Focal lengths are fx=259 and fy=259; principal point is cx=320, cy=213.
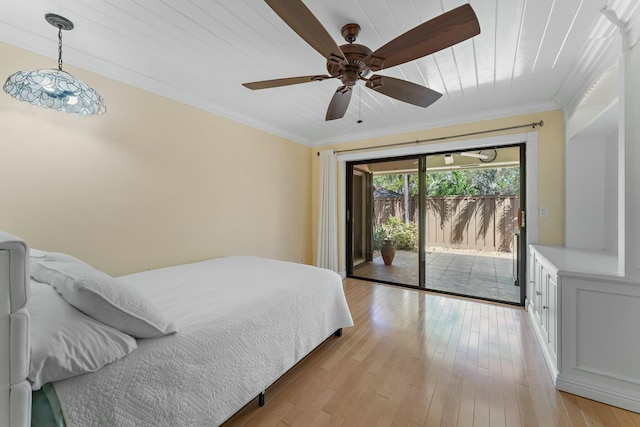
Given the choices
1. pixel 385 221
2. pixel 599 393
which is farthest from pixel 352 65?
pixel 385 221

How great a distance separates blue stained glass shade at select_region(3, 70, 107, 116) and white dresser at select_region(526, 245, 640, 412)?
3457 millimetres

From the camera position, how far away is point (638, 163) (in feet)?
4.96

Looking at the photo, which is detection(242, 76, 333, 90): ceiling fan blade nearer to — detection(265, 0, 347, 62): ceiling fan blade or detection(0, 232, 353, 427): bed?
detection(265, 0, 347, 62): ceiling fan blade

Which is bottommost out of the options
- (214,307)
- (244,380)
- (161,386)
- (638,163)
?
(244,380)

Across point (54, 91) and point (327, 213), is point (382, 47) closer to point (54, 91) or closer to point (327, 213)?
point (54, 91)

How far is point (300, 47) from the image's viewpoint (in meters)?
1.92

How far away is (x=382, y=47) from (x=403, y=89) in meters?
0.52

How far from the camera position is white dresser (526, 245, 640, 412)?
1.58 metres

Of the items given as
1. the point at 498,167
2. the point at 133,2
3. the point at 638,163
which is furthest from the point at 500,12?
the point at 498,167

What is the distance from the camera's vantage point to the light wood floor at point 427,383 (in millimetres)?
1495

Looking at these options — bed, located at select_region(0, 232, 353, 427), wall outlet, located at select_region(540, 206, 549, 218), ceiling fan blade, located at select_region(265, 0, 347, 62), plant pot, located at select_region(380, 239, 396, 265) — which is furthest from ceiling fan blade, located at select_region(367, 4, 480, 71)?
plant pot, located at select_region(380, 239, 396, 265)

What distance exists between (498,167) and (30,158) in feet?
19.7

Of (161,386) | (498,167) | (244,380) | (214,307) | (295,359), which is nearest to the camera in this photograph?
(161,386)

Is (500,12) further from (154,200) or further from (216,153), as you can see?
(154,200)
